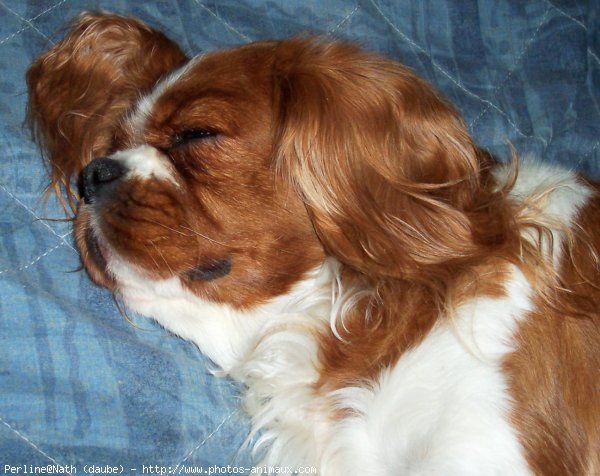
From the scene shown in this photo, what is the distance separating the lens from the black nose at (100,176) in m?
1.64

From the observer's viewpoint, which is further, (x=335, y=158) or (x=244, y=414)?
(x=244, y=414)

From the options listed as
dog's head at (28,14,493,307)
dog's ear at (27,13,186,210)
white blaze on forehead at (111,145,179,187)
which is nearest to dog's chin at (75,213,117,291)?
dog's head at (28,14,493,307)

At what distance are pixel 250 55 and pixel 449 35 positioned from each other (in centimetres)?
94

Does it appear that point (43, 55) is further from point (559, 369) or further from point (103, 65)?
point (559, 369)

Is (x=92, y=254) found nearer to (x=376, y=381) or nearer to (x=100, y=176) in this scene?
(x=100, y=176)

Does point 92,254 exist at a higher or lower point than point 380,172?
lower

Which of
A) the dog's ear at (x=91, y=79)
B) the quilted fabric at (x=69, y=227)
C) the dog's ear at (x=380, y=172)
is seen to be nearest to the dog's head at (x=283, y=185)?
the dog's ear at (x=380, y=172)

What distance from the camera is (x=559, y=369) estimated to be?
151 cm

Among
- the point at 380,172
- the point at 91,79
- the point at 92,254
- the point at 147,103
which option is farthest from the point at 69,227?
the point at 380,172

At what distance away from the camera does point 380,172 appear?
1.61 metres

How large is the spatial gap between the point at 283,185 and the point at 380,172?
193mm

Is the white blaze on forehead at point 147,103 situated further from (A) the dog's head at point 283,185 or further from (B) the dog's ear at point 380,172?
(B) the dog's ear at point 380,172

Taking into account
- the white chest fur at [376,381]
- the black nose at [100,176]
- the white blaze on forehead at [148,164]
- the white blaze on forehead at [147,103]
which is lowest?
the white chest fur at [376,381]

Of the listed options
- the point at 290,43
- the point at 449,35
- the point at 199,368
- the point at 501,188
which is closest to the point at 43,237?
the point at 199,368
